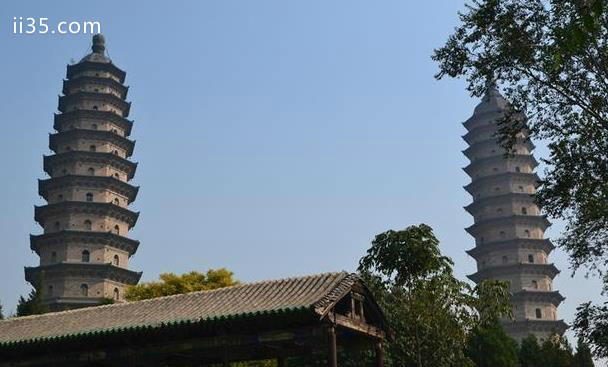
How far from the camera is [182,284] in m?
35.9

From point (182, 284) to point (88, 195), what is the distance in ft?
57.1

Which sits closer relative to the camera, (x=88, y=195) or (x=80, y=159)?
(x=88, y=195)

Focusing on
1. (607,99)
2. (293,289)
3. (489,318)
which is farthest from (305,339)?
(489,318)

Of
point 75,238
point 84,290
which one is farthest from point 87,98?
point 84,290

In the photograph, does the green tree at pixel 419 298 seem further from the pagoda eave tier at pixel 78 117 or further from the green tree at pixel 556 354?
the pagoda eave tier at pixel 78 117

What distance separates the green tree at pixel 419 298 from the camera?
23094 millimetres

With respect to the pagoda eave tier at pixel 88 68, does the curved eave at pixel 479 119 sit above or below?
below

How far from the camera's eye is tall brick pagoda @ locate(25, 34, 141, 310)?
1865 inches

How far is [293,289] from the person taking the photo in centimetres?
1476

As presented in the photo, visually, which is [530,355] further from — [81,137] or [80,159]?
[81,137]

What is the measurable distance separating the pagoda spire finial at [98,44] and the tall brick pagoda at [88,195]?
3.52 feet

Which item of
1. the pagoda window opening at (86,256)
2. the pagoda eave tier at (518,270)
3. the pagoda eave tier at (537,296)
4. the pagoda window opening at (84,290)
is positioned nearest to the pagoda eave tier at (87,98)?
the pagoda window opening at (86,256)

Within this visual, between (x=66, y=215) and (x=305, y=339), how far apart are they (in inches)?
1519

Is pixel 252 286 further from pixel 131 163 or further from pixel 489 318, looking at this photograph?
pixel 131 163
